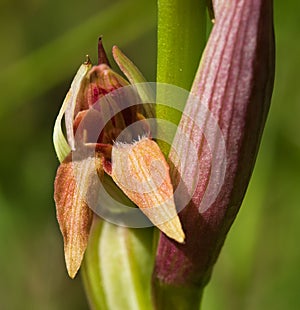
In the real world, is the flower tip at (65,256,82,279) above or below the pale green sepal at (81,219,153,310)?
above

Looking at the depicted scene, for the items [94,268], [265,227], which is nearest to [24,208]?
[265,227]

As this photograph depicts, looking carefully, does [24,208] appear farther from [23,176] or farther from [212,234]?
[212,234]

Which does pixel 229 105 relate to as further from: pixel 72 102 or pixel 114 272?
pixel 114 272

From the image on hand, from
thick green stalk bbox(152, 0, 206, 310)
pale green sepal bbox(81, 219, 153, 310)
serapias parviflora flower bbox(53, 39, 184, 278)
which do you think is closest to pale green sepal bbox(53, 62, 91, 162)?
serapias parviflora flower bbox(53, 39, 184, 278)

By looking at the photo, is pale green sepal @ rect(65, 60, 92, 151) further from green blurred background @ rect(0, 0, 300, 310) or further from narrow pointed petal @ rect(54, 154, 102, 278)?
green blurred background @ rect(0, 0, 300, 310)

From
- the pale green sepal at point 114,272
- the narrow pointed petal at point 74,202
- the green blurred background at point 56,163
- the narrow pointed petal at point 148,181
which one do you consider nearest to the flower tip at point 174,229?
the narrow pointed petal at point 148,181

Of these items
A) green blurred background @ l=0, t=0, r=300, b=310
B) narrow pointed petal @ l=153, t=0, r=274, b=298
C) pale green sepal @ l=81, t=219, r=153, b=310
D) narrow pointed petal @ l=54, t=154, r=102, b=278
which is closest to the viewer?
narrow pointed petal @ l=153, t=0, r=274, b=298
